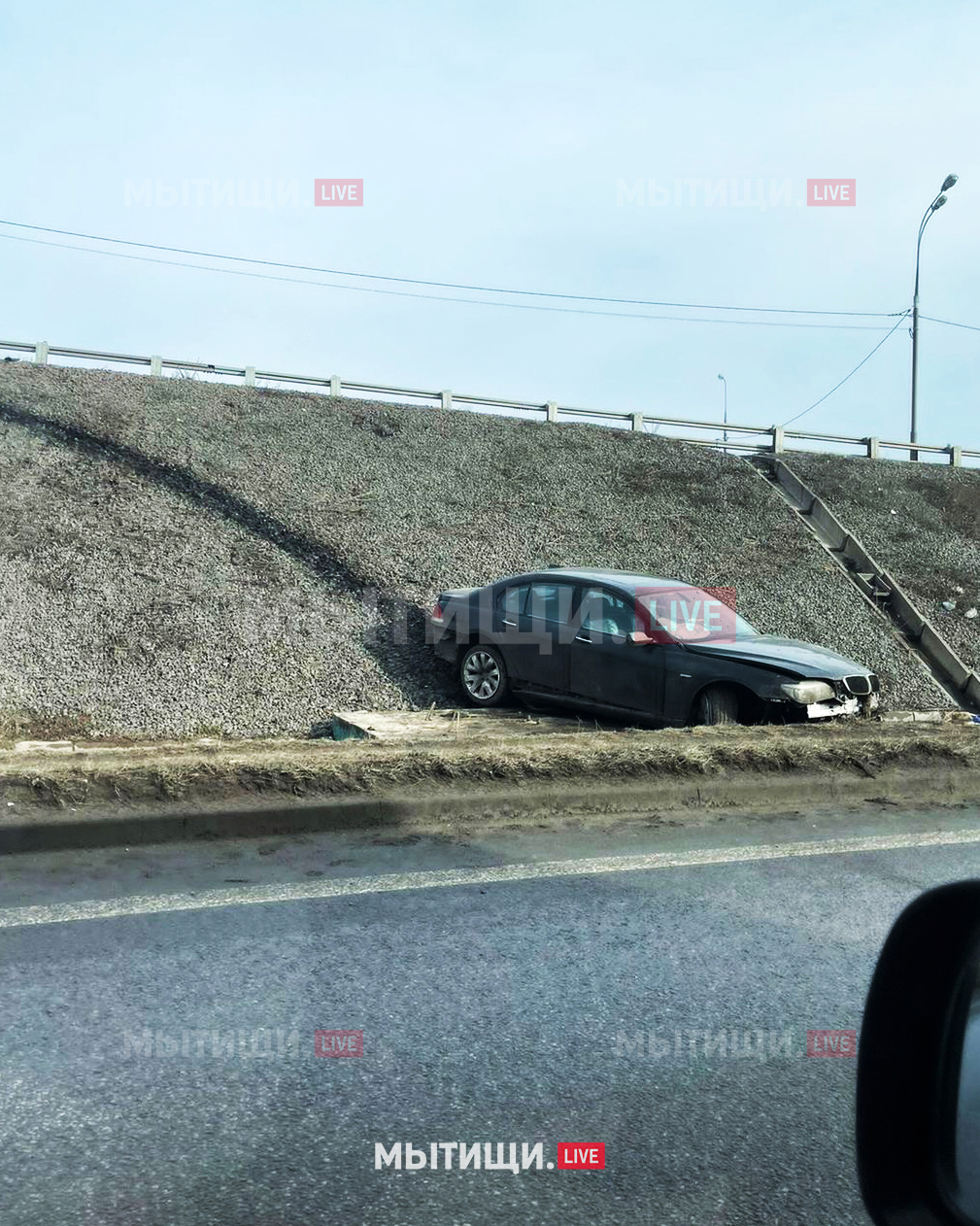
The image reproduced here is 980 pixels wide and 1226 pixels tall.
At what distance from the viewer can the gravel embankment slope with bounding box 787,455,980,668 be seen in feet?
61.8

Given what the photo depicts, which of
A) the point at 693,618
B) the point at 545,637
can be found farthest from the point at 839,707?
the point at 545,637

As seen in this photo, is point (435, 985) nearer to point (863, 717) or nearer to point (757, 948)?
point (757, 948)

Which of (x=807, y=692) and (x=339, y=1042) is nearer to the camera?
(x=339, y=1042)

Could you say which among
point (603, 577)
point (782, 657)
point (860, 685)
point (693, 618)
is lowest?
point (860, 685)

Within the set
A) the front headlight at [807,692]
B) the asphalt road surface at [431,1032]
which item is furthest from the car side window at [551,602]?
the asphalt road surface at [431,1032]

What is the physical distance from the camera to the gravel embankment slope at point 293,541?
1283 centimetres

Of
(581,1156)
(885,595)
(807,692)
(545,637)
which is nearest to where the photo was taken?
(581,1156)

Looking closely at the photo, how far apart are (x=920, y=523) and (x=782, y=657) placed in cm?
1429

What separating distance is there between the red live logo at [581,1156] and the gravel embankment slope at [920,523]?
48.2ft

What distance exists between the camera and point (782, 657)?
33.9 ft

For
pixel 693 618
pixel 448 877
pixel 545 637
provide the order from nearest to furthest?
pixel 448 877
pixel 693 618
pixel 545 637

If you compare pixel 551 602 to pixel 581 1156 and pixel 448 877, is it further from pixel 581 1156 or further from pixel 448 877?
pixel 581 1156

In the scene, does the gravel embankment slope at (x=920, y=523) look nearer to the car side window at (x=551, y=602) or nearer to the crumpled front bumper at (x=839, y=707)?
the crumpled front bumper at (x=839, y=707)

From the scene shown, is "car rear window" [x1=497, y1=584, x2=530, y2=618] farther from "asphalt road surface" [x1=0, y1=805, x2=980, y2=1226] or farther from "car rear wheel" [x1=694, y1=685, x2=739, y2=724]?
"asphalt road surface" [x1=0, y1=805, x2=980, y2=1226]
